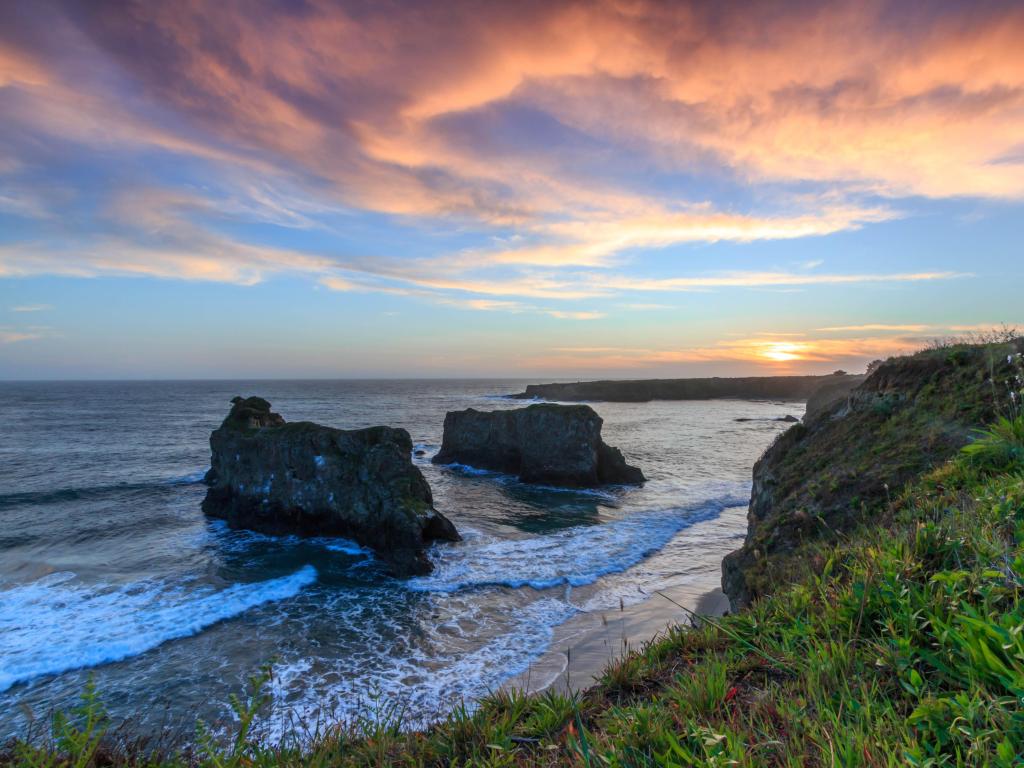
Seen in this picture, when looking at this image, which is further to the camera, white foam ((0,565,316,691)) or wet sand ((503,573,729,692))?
white foam ((0,565,316,691))

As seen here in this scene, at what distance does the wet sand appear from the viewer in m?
9.70

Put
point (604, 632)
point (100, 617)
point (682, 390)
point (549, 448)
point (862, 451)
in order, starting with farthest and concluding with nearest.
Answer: point (682, 390) → point (549, 448) → point (100, 617) → point (604, 632) → point (862, 451)

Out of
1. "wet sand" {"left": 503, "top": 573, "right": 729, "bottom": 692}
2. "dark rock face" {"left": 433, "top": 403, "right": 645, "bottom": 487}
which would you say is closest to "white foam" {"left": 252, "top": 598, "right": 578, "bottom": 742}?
"wet sand" {"left": 503, "top": 573, "right": 729, "bottom": 692}

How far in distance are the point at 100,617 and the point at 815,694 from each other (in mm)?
17392

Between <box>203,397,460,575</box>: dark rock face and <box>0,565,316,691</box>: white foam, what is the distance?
10.6ft

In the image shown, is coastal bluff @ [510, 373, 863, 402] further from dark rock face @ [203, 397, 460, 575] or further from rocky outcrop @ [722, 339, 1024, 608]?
rocky outcrop @ [722, 339, 1024, 608]

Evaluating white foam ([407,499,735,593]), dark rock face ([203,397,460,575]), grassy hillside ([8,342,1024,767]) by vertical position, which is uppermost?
grassy hillside ([8,342,1024,767])

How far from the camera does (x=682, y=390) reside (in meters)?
122

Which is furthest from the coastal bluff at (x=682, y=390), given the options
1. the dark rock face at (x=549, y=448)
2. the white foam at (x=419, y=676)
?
the white foam at (x=419, y=676)

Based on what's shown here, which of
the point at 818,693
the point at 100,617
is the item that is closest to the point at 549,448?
the point at 100,617

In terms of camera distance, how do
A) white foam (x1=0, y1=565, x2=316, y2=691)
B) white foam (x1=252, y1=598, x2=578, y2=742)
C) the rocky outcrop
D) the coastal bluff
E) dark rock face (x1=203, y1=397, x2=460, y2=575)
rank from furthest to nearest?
1. the coastal bluff
2. dark rock face (x1=203, y1=397, x2=460, y2=575)
3. white foam (x1=0, y1=565, x2=316, y2=691)
4. white foam (x1=252, y1=598, x2=578, y2=742)
5. the rocky outcrop

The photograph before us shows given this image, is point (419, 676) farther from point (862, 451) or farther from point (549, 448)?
point (549, 448)

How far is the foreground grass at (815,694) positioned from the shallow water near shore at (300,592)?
157cm

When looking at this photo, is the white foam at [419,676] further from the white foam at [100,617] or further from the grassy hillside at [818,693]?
the grassy hillside at [818,693]
